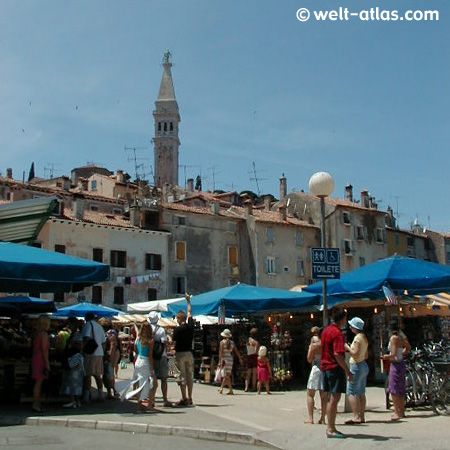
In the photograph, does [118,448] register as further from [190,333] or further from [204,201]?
[204,201]

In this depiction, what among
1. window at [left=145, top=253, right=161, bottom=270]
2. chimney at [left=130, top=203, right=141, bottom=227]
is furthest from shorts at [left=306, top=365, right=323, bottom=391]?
chimney at [left=130, top=203, right=141, bottom=227]

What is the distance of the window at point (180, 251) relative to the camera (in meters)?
51.4

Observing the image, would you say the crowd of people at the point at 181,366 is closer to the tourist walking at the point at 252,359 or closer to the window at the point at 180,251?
the tourist walking at the point at 252,359

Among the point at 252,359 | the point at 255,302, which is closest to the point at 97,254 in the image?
the point at 255,302

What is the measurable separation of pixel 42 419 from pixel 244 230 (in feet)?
150

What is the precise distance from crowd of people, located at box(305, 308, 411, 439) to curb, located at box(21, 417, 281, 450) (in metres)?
1.15

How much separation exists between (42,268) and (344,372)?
5.38 meters

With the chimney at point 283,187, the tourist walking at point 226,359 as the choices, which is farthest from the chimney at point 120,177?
the tourist walking at point 226,359

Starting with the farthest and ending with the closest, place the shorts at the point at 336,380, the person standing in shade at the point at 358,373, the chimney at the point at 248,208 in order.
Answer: the chimney at the point at 248,208
the person standing in shade at the point at 358,373
the shorts at the point at 336,380

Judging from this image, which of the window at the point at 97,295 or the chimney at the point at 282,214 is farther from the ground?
the chimney at the point at 282,214

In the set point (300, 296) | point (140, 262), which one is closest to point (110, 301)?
point (140, 262)

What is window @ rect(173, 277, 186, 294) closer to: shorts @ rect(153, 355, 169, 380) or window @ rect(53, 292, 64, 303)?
window @ rect(53, 292, 64, 303)

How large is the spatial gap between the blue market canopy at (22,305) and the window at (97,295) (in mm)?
24498

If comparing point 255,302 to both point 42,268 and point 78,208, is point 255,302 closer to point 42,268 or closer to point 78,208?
point 42,268
